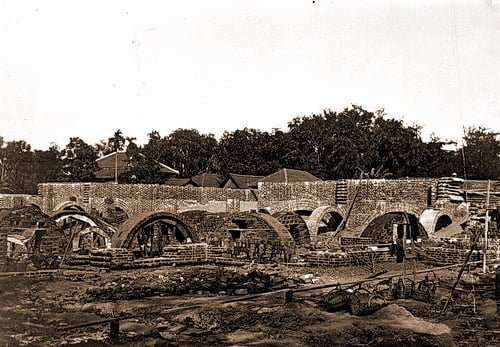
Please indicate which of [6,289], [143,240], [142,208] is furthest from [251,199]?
[6,289]

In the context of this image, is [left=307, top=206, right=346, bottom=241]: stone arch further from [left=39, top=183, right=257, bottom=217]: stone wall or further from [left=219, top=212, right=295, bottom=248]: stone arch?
[left=39, top=183, right=257, bottom=217]: stone wall

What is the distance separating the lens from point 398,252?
20.4m

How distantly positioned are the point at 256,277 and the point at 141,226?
654 centimetres

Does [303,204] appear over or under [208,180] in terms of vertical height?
under

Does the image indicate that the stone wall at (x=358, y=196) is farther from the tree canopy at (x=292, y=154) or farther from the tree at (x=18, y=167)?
the tree at (x=18, y=167)

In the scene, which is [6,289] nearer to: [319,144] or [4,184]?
[4,184]

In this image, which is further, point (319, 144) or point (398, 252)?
point (319, 144)

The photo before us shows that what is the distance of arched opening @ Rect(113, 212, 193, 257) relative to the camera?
1881cm

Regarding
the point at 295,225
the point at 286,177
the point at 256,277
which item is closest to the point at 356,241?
the point at 295,225

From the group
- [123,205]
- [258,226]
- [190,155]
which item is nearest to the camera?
[258,226]

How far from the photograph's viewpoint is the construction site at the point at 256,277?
30.0 ft

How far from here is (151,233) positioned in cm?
2219

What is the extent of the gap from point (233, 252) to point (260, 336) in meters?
12.0

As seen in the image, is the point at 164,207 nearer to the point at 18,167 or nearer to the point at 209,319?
the point at 18,167
